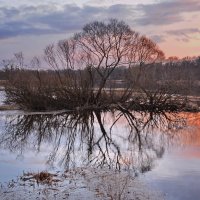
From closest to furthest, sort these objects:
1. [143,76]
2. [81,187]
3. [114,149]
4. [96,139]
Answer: [81,187], [114,149], [96,139], [143,76]

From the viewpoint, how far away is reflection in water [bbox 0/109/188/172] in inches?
569

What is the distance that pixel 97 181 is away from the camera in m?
11.2

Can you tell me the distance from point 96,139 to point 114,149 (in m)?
2.71

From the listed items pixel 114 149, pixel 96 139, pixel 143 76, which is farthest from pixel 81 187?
pixel 143 76

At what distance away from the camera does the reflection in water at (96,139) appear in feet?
47.4

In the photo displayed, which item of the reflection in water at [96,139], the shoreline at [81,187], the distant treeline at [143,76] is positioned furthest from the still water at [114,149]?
the distant treeline at [143,76]

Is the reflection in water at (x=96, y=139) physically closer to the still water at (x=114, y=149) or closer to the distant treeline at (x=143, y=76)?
the still water at (x=114, y=149)

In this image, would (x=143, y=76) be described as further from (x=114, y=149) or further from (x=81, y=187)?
(x=81, y=187)

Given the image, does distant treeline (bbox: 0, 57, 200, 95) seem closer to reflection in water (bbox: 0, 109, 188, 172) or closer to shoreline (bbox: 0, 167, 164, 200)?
reflection in water (bbox: 0, 109, 188, 172)

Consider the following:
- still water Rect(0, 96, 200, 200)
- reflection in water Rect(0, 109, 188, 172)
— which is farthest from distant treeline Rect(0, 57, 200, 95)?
still water Rect(0, 96, 200, 200)

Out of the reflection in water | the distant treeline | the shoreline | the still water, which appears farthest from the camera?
the distant treeline

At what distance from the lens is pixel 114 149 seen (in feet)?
54.6

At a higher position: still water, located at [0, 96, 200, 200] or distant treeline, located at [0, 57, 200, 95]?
distant treeline, located at [0, 57, 200, 95]

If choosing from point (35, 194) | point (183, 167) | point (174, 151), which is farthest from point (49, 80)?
point (35, 194)
